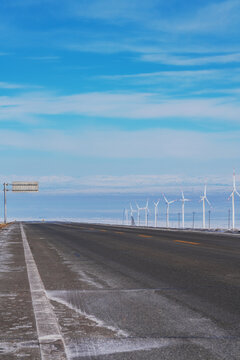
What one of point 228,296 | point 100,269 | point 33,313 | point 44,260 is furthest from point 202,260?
point 33,313

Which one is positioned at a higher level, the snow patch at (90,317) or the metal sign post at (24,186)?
the metal sign post at (24,186)

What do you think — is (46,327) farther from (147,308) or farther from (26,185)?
(26,185)

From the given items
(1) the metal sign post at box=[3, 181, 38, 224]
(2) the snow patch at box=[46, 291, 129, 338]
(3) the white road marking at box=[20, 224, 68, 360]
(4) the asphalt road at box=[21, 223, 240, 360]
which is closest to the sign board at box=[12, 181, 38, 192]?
(1) the metal sign post at box=[3, 181, 38, 224]

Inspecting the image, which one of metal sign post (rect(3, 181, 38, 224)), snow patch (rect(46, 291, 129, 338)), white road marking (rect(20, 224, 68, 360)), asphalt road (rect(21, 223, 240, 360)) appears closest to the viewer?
white road marking (rect(20, 224, 68, 360))

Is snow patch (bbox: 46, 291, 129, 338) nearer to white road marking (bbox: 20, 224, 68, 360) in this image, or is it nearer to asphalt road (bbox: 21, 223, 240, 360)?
asphalt road (bbox: 21, 223, 240, 360)

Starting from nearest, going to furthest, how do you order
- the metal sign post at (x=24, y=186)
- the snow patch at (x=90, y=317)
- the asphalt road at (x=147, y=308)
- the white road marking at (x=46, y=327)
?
1. the white road marking at (x=46, y=327)
2. the asphalt road at (x=147, y=308)
3. the snow patch at (x=90, y=317)
4. the metal sign post at (x=24, y=186)

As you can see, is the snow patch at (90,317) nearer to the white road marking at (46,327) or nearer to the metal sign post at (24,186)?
the white road marking at (46,327)

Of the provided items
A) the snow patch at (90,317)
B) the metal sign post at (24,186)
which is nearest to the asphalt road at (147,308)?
the snow patch at (90,317)

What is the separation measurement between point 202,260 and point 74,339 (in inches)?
329

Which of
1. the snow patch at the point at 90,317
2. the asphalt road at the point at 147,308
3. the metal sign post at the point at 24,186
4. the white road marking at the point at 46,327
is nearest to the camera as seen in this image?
the white road marking at the point at 46,327

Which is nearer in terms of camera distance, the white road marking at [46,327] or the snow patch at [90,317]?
the white road marking at [46,327]

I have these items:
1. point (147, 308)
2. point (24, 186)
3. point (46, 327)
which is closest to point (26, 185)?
point (24, 186)

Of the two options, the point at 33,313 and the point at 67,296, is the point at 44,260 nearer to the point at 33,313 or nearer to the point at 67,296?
the point at 67,296

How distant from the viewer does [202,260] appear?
13023 mm
